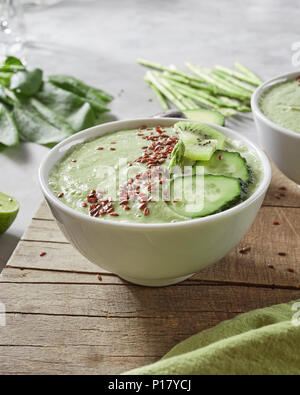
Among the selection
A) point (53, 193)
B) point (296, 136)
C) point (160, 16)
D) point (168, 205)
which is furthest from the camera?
point (160, 16)

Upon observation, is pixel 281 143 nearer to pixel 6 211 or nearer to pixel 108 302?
pixel 108 302

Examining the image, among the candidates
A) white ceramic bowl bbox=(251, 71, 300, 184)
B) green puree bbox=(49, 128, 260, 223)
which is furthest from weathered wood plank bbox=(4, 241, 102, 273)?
white ceramic bowl bbox=(251, 71, 300, 184)

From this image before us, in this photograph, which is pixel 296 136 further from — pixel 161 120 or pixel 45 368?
pixel 45 368

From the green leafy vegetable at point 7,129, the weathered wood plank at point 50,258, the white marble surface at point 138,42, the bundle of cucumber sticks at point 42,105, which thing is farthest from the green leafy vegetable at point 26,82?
the weathered wood plank at point 50,258

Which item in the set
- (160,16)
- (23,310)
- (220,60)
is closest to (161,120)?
(23,310)

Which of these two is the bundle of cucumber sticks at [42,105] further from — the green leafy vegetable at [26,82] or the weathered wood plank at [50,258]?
the weathered wood plank at [50,258]

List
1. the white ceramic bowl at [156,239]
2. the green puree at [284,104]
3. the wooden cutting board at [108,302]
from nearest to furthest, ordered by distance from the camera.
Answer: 1. the white ceramic bowl at [156,239]
2. the wooden cutting board at [108,302]
3. the green puree at [284,104]
